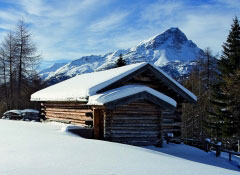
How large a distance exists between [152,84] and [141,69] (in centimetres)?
160

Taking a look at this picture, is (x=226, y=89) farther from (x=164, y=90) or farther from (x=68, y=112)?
(x=68, y=112)

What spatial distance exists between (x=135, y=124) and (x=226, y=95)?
12616mm

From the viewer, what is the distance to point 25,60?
2978 cm

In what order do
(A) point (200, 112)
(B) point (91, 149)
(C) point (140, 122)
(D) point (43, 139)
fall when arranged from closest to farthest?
(B) point (91, 149)
(D) point (43, 139)
(C) point (140, 122)
(A) point (200, 112)

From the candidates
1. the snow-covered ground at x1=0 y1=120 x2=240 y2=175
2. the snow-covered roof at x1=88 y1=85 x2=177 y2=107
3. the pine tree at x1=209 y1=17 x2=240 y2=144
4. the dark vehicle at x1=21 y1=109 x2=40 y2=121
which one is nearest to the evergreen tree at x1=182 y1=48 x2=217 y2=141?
the pine tree at x1=209 y1=17 x2=240 y2=144

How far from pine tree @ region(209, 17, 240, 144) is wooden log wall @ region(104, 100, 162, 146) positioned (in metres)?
11.2

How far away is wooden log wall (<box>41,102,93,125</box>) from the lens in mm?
14695

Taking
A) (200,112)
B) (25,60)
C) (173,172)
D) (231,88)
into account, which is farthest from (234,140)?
(173,172)

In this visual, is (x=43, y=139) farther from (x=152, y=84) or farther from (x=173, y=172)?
(x=152, y=84)

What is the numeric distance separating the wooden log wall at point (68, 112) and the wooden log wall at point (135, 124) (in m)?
1.86

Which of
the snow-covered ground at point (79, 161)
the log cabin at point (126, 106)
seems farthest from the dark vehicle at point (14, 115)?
the snow-covered ground at point (79, 161)

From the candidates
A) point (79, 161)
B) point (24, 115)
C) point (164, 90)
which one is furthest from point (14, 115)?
point (79, 161)

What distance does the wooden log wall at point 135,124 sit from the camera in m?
12.4

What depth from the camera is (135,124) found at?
12969 millimetres
